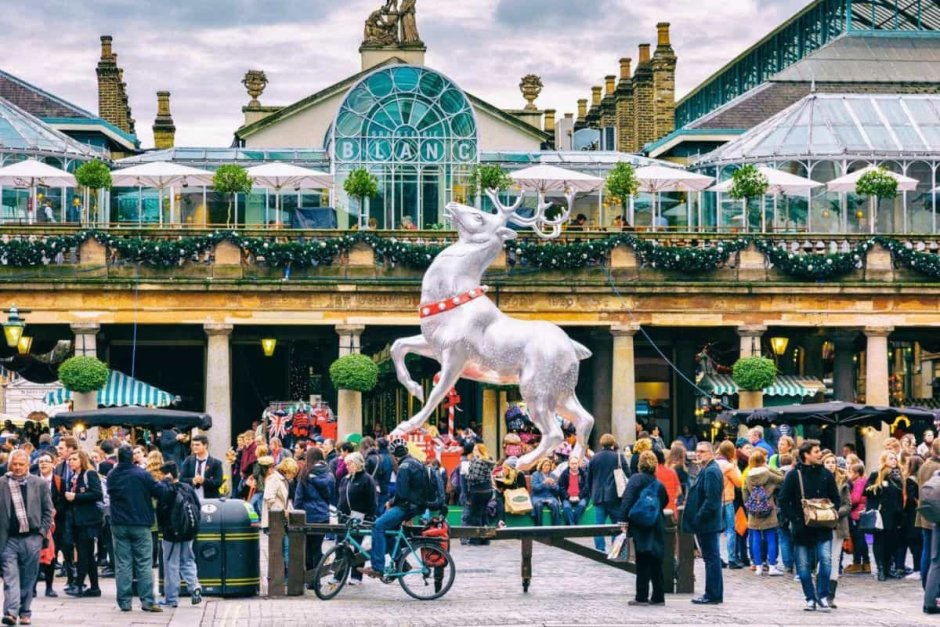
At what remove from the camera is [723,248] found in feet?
161

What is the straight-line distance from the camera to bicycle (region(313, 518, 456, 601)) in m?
24.0

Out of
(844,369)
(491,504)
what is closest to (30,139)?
(844,369)

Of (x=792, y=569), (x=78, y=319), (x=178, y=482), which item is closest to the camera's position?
(x=178, y=482)

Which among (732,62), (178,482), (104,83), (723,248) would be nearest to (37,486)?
(178,482)

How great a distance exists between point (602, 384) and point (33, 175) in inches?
616

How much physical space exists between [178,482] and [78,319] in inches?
985

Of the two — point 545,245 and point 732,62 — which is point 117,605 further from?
point 732,62

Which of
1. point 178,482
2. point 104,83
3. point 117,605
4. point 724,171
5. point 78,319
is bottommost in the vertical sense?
point 117,605

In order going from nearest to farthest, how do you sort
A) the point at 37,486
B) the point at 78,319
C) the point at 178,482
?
1. the point at 37,486
2. the point at 178,482
3. the point at 78,319

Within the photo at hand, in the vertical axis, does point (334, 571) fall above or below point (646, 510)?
below

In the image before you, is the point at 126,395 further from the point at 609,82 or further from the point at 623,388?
the point at 609,82

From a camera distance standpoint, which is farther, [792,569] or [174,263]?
[174,263]

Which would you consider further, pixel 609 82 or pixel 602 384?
pixel 609 82

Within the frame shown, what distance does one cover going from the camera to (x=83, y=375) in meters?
45.6
